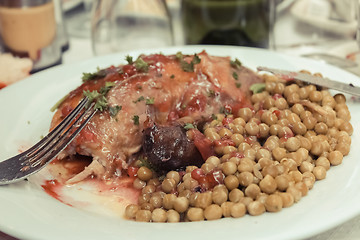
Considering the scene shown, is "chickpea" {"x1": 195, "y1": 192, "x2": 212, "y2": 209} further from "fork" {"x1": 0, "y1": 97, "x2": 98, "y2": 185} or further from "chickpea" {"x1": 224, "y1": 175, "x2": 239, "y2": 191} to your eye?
"fork" {"x1": 0, "y1": 97, "x2": 98, "y2": 185}

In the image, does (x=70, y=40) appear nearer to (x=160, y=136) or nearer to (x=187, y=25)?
(x=187, y=25)

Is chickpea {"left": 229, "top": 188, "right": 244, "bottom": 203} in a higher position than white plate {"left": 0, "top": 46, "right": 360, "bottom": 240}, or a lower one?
lower

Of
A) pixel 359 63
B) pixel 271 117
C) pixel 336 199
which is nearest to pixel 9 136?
pixel 271 117

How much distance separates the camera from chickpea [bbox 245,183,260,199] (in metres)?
2.43

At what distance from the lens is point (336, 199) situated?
2289 mm

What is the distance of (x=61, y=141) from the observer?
2.72m

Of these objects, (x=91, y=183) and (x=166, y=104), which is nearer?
(x=91, y=183)

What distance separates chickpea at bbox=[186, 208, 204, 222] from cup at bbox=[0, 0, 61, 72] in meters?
2.62

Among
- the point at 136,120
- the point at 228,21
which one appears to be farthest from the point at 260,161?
the point at 228,21

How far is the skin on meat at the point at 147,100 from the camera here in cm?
296

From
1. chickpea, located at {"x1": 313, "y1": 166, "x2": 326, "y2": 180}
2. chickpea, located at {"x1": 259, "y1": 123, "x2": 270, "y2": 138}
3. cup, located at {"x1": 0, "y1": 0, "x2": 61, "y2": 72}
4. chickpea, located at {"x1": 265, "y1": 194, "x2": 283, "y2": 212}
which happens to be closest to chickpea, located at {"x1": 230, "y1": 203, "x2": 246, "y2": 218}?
chickpea, located at {"x1": 265, "y1": 194, "x2": 283, "y2": 212}

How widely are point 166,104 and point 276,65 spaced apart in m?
1.11

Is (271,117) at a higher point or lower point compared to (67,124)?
lower

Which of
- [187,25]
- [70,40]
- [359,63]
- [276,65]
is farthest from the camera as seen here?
[70,40]
